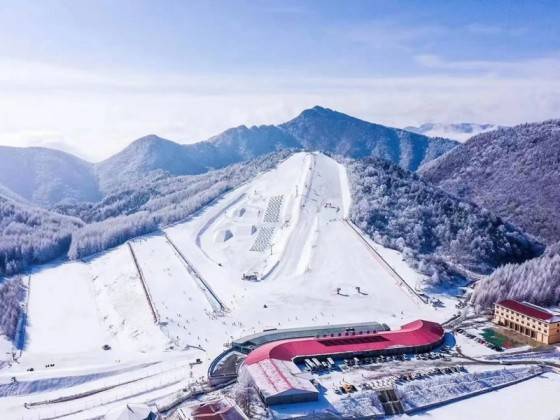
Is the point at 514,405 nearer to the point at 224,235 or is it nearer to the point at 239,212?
the point at 224,235

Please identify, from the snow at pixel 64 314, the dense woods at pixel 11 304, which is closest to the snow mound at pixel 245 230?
the snow at pixel 64 314

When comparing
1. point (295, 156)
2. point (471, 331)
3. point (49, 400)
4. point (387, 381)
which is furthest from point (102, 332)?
point (295, 156)

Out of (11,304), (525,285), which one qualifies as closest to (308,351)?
(525,285)

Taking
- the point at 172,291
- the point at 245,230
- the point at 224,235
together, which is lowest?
the point at 172,291

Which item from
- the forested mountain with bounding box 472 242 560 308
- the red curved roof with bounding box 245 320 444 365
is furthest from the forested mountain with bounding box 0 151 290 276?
the forested mountain with bounding box 472 242 560 308

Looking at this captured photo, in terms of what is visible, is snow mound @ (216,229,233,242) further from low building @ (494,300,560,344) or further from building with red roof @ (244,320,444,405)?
low building @ (494,300,560,344)

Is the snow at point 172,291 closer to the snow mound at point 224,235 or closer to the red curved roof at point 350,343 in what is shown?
the snow mound at point 224,235
